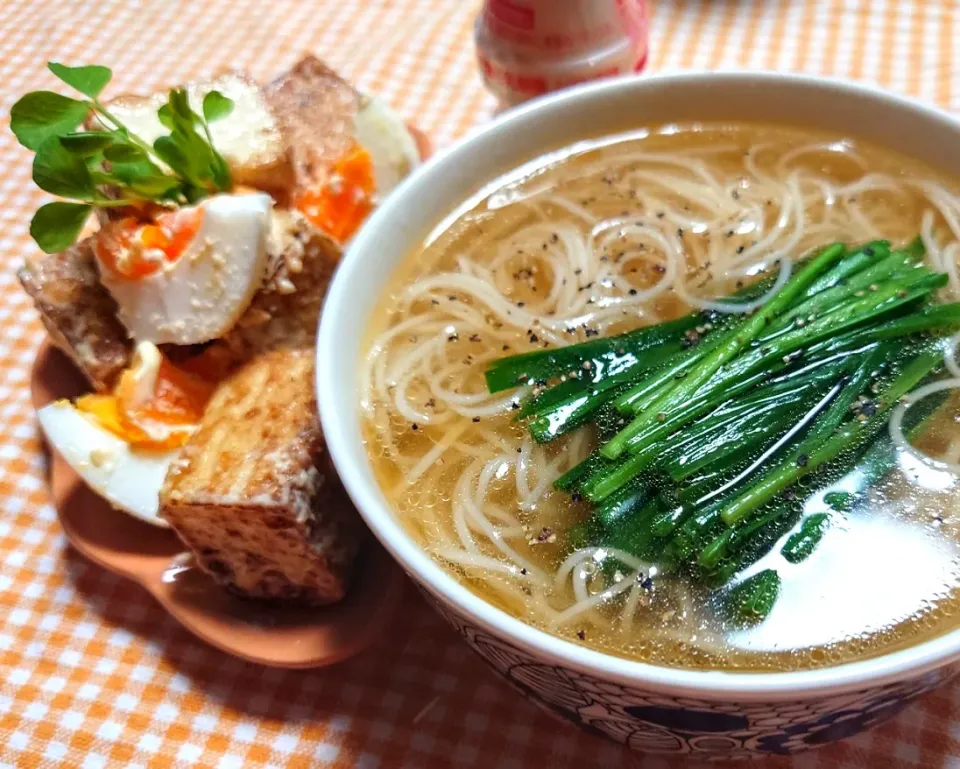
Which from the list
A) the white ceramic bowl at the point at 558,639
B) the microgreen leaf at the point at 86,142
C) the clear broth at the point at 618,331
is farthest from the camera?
the microgreen leaf at the point at 86,142

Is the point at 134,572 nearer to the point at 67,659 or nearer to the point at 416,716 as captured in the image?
the point at 67,659

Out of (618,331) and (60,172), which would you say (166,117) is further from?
(618,331)

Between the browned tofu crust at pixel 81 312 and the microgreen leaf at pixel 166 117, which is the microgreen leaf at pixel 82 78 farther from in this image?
the browned tofu crust at pixel 81 312

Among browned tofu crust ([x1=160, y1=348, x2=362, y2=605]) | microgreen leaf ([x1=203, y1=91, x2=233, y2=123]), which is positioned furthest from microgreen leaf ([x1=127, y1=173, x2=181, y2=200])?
browned tofu crust ([x1=160, y1=348, x2=362, y2=605])

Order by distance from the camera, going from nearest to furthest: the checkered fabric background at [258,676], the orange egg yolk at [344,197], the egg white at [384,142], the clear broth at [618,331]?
the clear broth at [618,331]
the checkered fabric background at [258,676]
the orange egg yolk at [344,197]
the egg white at [384,142]

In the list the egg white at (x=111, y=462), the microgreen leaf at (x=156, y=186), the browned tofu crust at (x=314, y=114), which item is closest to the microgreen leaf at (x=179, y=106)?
the microgreen leaf at (x=156, y=186)

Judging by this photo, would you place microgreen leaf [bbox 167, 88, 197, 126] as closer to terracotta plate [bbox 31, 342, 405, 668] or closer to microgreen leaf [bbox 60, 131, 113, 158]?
microgreen leaf [bbox 60, 131, 113, 158]

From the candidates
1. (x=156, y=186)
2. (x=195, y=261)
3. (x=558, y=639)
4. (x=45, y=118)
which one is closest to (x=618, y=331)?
(x=558, y=639)

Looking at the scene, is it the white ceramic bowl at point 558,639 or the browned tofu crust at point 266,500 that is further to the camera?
the browned tofu crust at point 266,500
